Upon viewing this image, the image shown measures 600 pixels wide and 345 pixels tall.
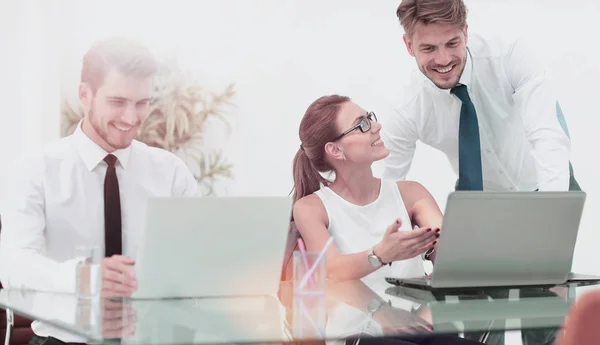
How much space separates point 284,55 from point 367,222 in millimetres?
2643

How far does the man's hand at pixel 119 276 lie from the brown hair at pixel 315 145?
3.44 ft

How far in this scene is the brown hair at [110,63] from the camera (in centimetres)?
253

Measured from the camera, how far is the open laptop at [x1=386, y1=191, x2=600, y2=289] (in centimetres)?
203

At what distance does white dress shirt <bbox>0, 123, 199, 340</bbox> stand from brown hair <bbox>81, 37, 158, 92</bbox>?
0.18 m

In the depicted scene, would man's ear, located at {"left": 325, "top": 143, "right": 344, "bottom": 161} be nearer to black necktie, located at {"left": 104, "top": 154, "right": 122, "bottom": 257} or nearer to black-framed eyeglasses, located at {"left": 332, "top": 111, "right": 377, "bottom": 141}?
black-framed eyeglasses, located at {"left": 332, "top": 111, "right": 377, "bottom": 141}

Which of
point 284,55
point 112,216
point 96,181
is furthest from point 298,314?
point 284,55

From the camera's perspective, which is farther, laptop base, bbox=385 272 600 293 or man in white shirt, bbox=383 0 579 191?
man in white shirt, bbox=383 0 579 191

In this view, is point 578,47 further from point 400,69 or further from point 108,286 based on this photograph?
point 108,286

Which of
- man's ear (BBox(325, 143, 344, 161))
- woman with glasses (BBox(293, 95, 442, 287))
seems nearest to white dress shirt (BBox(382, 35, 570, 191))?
woman with glasses (BBox(293, 95, 442, 287))

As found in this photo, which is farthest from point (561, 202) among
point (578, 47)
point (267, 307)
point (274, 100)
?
point (578, 47)

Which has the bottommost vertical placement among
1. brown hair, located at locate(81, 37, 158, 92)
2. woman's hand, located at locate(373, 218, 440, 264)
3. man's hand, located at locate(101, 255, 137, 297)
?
man's hand, located at locate(101, 255, 137, 297)

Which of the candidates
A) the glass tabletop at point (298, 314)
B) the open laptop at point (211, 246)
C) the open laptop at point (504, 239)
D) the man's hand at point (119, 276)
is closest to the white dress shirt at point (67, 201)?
the glass tabletop at point (298, 314)

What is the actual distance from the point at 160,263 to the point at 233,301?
196 millimetres

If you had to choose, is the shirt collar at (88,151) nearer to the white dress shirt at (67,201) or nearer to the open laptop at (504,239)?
the white dress shirt at (67,201)
